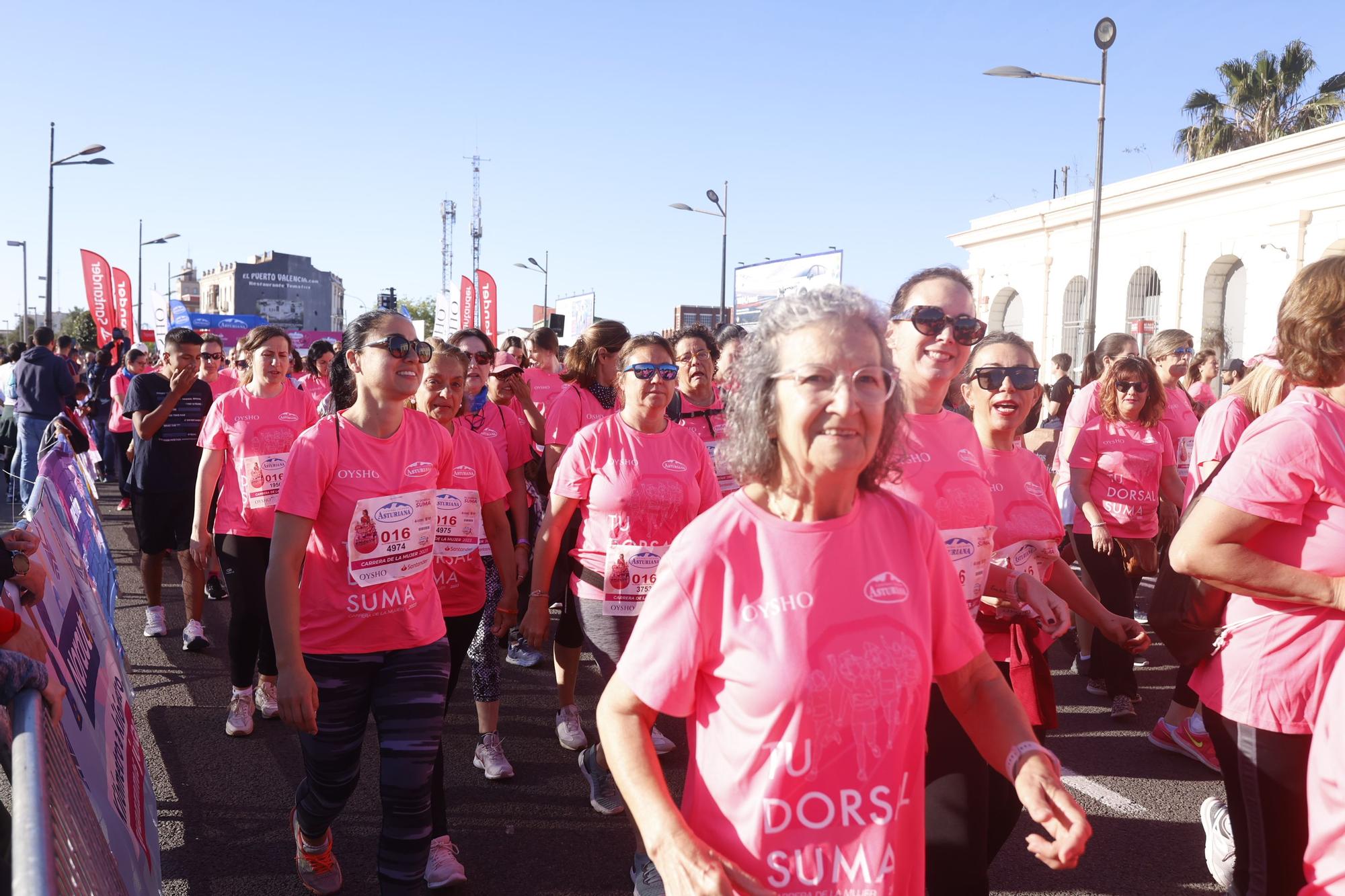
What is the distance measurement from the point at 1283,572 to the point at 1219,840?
122 centimetres

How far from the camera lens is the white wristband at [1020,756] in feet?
6.38

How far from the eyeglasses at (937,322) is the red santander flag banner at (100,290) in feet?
86.6

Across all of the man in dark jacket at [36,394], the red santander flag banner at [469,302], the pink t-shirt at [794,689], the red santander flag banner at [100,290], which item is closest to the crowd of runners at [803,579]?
the pink t-shirt at [794,689]

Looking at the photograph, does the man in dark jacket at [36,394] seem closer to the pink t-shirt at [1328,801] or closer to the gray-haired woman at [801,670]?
the gray-haired woman at [801,670]

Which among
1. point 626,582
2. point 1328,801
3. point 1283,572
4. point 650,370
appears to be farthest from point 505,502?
point 1328,801

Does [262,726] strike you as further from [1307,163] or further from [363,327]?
[1307,163]

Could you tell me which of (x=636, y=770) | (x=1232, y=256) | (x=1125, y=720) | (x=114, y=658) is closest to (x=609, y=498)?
(x=114, y=658)

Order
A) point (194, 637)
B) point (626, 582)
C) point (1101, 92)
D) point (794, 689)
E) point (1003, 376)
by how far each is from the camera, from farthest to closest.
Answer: point (1101, 92) → point (194, 637) → point (626, 582) → point (1003, 376) → point (794, 689)

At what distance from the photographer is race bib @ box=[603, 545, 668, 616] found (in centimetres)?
402

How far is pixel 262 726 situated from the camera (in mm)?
5410

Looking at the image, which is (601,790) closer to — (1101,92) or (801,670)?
(801,670)

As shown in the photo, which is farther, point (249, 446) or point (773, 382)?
point (249, 446)

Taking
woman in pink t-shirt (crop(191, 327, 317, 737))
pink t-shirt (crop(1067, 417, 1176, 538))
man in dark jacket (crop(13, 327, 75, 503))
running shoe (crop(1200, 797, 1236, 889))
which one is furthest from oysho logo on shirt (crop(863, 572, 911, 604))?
man in dark jacket (crop(13, 327, 75, 503))

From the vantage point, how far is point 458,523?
4094 millimetres
